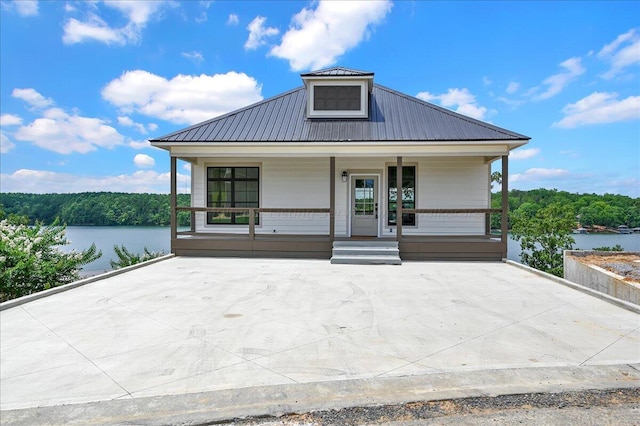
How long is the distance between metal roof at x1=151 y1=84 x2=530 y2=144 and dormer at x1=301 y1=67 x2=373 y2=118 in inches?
12.0

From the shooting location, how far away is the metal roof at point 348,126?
34.9ft

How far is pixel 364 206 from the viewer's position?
1225 cm

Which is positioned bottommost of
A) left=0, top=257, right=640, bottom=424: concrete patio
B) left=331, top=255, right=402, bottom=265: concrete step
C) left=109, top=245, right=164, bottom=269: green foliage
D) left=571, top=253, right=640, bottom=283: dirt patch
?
left=109, top=245, right=164, bottom=269: green foliage

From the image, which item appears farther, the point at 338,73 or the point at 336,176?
the point at 338,73

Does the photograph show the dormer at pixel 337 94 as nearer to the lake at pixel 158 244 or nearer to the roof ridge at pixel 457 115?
the roof ridge at pixel 457 115

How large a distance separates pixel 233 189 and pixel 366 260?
5288mm

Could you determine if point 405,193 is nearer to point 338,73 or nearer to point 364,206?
point 364,206

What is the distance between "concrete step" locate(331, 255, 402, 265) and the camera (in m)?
9.92

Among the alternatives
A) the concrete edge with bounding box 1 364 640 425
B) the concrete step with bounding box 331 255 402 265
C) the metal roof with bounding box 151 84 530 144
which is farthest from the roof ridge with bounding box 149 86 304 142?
the concrete edge with bounding box 1 364 640 425

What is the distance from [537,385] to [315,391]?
6.00 ft

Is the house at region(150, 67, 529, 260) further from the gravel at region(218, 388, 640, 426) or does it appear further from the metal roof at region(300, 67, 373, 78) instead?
the gravel at region(218, 388, 640, 426)

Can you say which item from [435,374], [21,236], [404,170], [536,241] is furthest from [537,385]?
[536,241]

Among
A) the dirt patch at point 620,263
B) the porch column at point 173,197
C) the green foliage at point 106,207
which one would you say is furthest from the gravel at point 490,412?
the green foliage at point 106,207

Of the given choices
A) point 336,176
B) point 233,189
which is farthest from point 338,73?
point 233,189
